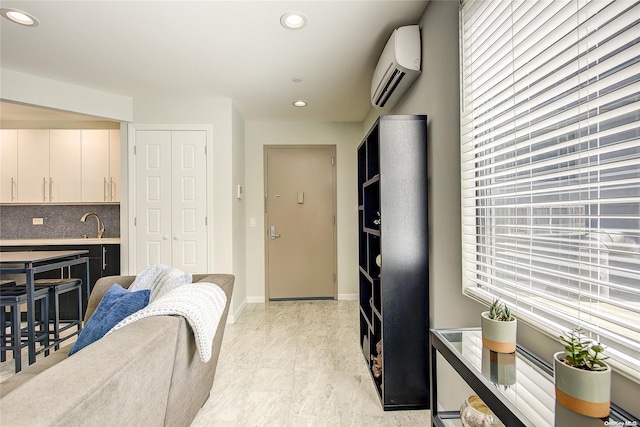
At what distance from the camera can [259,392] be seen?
2.08 m

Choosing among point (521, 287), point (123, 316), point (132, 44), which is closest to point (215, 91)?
point (132, 44)

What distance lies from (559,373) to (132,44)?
9.82 feet

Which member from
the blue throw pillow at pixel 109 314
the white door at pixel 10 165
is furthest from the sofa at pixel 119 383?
the white door at pixel 10 165

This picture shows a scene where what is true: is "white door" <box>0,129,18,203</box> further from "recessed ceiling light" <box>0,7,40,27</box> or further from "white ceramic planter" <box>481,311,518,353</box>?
"white ceramic planter" <box>481,311,518,353</box>

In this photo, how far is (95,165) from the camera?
3883mm

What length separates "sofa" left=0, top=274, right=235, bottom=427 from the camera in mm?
648

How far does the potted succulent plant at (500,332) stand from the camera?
3.27 feet

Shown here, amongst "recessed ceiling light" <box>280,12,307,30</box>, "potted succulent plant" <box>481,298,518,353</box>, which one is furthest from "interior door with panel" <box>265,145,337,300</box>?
"potted succulent plant" <box>481,298,518,353</box>

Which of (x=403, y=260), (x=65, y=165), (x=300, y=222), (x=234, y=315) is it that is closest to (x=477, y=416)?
(x=403, y=260)

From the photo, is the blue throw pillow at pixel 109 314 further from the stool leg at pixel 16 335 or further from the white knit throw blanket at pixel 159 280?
the stool leg at pixel 16 335

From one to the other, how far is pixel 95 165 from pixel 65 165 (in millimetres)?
382

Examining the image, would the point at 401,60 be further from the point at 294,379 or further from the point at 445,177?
the point at 294,379

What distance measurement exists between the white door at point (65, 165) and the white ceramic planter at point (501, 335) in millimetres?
4589

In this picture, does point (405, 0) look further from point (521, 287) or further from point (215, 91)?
point (215, 91)
